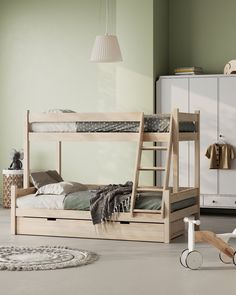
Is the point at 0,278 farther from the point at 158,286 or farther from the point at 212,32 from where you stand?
the point at 212,32

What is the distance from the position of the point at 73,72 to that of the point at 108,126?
2.49 metres

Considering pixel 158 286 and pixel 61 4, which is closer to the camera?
pixel 158 286

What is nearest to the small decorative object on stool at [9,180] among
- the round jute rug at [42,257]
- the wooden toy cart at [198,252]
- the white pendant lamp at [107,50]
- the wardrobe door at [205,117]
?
the white pendant lamp at [107,50]

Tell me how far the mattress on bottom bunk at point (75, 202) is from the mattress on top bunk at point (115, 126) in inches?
24.9

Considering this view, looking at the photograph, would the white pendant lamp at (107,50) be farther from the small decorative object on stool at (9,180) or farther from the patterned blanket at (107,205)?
the patterned blanket at (107,205)

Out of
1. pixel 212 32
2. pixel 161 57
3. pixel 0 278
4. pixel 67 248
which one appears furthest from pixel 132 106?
pixel 0 278

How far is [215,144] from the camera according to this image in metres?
8.12

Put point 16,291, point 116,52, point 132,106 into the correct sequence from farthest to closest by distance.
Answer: point 132,106 → point 116,52 → point 16,291

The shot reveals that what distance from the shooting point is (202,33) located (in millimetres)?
8703

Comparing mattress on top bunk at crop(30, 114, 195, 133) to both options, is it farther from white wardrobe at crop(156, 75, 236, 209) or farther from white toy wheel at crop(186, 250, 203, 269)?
white toy wheel at crop(186, 250, 203, 269)

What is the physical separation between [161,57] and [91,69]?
931 millimetres

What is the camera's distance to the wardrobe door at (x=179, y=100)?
8.30 m

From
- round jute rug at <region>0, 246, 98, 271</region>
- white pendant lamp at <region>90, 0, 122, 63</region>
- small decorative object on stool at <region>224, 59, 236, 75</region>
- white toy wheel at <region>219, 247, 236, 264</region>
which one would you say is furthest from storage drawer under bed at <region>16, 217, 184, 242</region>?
small decorative object on stool at <region>224, 59, 236, 75</region>

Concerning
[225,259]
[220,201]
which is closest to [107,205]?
[225,259]
